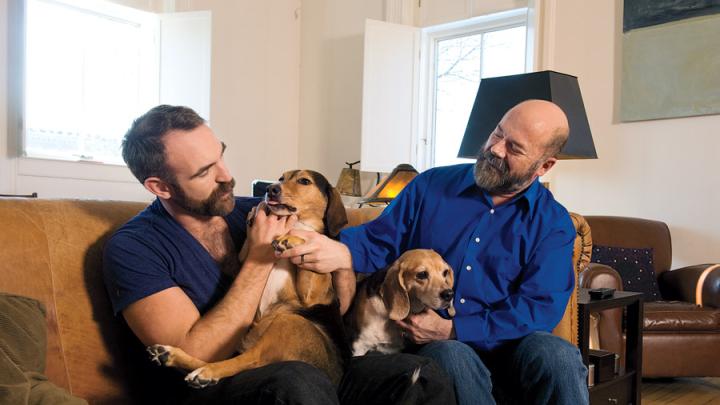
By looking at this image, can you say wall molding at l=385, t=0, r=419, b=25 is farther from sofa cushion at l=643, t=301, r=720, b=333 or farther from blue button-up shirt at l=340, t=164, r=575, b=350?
blue button-up shirt at l=340, t=164, r=575, b=350

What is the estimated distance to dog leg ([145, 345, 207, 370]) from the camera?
1.44m

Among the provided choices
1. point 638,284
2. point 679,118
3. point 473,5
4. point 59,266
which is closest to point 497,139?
point 59,266

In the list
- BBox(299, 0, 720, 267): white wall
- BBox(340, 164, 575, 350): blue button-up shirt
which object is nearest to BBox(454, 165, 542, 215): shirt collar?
BBox(340, 164, 575, 350): blue button-up shirt

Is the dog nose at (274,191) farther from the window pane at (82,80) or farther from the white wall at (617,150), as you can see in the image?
the window pane at (82,80)

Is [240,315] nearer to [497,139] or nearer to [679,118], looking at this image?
[497,139]

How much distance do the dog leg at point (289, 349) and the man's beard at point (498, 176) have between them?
0.75 m

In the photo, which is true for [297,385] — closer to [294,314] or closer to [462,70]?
[294,314]

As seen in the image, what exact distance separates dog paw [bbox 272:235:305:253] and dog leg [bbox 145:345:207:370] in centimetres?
35

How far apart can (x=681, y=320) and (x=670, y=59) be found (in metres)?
2.00

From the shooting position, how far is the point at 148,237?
1627 millimetres

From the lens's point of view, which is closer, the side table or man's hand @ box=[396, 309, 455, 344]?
man's hand @ box=[396, 309, 455, 344]

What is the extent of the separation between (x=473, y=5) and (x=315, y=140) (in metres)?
2.26

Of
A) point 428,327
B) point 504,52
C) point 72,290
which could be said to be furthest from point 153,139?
point 504,52

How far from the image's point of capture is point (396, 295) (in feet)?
6.07
